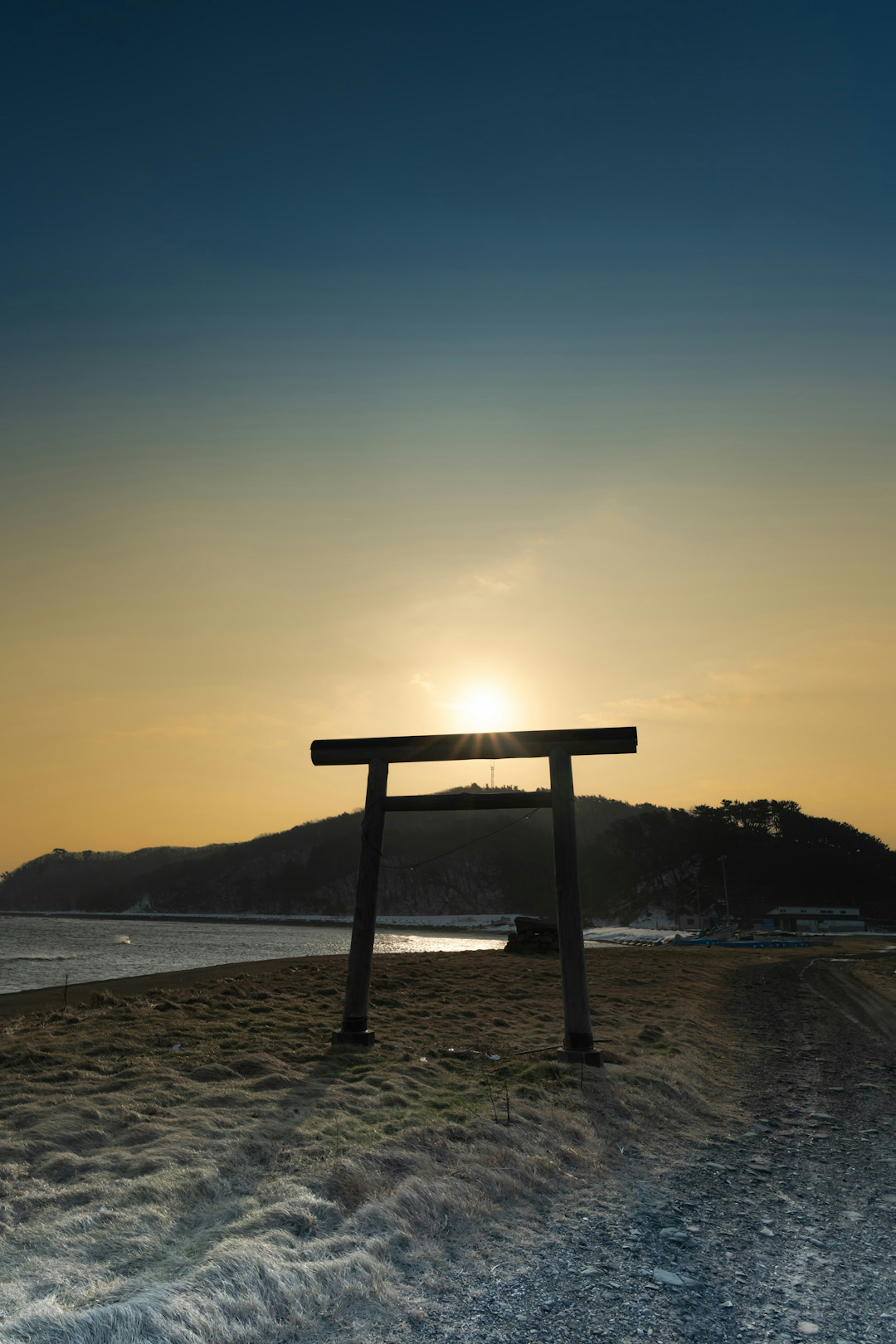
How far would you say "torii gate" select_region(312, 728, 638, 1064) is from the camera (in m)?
10.3

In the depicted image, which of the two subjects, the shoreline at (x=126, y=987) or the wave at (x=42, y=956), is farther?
the wave at (x=42, y=956)

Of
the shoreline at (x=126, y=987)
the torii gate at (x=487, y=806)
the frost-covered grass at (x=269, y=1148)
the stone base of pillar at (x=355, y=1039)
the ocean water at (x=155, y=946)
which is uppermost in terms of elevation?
the torii gate at (x=487, y=806)

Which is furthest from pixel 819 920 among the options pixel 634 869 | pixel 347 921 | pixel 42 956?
pixel 347 921

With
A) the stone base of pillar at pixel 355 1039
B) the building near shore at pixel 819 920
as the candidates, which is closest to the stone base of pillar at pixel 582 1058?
the stone base of pillar at pixel 355 1039

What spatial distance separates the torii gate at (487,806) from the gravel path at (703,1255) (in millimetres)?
2660

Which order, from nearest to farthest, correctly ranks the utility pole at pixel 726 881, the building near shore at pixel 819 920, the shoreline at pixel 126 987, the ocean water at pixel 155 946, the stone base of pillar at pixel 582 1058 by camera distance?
the stone base of pillar at pixel 582 1058, the shoreline at pixel 126 987, the ocean water at pixel 155 946, the building near shore at pixel 819 920, the utility pole at pixel 726 881

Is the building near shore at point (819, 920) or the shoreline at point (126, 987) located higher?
the building near shore at point (819, 920)

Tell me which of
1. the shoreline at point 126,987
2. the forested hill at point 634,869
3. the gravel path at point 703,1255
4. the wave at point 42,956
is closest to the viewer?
the gravel path at point 703,1255

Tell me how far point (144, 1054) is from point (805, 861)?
13626 cm

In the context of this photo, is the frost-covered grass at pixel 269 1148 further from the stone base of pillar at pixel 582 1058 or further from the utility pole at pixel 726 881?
the utility pole at pixel 726 881

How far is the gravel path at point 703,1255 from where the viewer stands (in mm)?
4125

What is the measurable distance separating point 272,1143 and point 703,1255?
3.47 meters

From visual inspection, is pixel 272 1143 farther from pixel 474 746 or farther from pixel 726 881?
pixel 726 881

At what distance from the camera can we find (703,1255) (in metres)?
5.09
